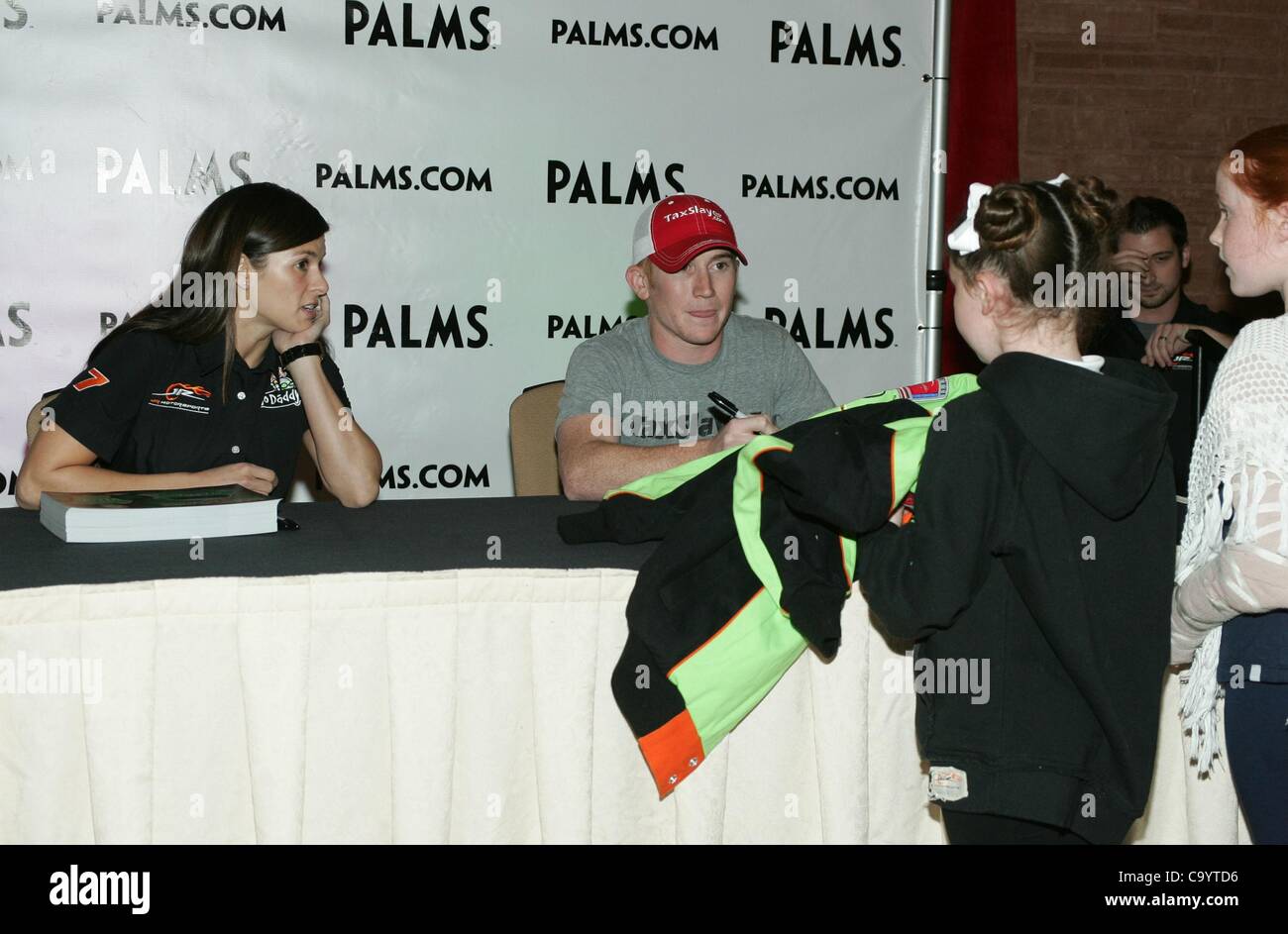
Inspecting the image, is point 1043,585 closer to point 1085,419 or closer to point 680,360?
point 1085,419

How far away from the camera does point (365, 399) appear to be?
10.7 feet

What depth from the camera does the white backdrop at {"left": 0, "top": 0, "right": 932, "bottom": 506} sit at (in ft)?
9.91

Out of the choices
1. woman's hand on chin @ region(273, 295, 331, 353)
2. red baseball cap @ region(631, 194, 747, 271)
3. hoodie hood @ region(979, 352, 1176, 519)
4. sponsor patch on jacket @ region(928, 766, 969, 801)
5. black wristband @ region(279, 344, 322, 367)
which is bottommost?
sponsor patch on jacket @ region(928, 766, 969, 801)

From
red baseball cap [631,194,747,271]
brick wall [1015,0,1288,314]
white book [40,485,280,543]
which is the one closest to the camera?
white book [40,485,280,543]

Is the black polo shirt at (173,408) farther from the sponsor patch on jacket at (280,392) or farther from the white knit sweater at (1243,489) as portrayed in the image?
the white knit sweater at (1243,489)

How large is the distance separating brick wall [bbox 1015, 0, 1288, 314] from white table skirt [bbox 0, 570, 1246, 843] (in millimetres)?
2915

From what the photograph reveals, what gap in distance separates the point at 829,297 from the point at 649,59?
841 mm

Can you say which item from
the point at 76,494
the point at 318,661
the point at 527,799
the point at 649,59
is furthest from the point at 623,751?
the point at 649,59

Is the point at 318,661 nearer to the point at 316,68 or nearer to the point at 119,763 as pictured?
the point at 119,763

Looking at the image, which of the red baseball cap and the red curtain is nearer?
the red baseball cap

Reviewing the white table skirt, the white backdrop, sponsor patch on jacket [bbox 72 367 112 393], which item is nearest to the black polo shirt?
sponsor patch on jacket [bbox 72 367 112 393]

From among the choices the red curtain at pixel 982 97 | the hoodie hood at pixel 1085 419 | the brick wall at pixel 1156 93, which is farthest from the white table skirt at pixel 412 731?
the brick wall at pixel 1156 93

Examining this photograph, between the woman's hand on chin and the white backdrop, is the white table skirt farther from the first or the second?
the white backdrop

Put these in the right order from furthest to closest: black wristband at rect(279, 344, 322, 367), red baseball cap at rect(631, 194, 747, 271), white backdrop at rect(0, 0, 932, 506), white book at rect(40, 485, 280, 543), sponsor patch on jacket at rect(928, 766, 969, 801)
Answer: white backdrop at rect(0, 0, 932, 506), red baseball cap at rect(631, 194, 747, 271), black wristband at rect(279, 344, 322, 367), white book at rect(40, 485, 280, 543), sponsor patch on jacket at rect(928, 766, 969, 801)
